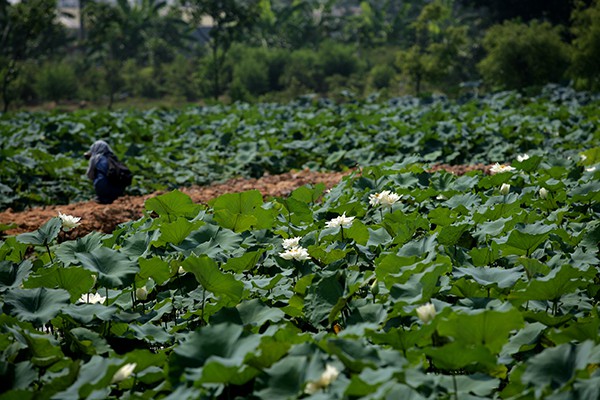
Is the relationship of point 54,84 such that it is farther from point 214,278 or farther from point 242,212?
point 214,278

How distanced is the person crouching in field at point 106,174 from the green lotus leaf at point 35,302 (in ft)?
19.3

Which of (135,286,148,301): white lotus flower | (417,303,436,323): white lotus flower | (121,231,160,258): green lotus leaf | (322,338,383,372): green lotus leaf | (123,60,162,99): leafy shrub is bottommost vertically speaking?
(123,60,162,99): leafy shrub

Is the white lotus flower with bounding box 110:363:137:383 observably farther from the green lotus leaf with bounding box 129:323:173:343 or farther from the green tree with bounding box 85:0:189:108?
the green tree with bounding box 85:0:189:108

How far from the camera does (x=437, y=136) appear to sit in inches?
422

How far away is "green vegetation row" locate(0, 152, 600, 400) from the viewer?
2.21 metres

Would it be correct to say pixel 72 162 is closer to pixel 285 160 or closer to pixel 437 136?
pixel 285 160

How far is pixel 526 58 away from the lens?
67.8ft

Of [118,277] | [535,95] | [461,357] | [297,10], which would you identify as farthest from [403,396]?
[297,10]

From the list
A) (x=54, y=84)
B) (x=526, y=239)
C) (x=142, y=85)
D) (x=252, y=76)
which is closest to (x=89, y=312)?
(x=526, y=239)

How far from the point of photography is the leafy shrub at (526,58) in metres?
20.6

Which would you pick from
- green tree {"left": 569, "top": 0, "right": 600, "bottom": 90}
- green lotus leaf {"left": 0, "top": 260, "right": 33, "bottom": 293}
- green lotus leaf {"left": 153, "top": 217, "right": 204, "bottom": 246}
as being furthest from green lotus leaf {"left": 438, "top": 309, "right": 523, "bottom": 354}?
green tree {"left": 569, "top": 0, "right": 600, "bottom": 90}

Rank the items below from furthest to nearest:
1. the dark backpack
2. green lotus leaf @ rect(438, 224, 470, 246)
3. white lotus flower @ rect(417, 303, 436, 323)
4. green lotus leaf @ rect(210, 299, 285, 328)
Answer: the dark backpack → green lotus leaf @ rect(438, 224, 470, 246) → green lotus leaf @ rect(210, 299, 285, 328) → white lotus flower @ rect(417, 303, 436, 323)

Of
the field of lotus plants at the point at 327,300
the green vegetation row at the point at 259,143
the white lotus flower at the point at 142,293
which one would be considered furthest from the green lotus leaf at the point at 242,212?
the green vegetation row at the point at 259,143

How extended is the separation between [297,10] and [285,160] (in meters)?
28.9
